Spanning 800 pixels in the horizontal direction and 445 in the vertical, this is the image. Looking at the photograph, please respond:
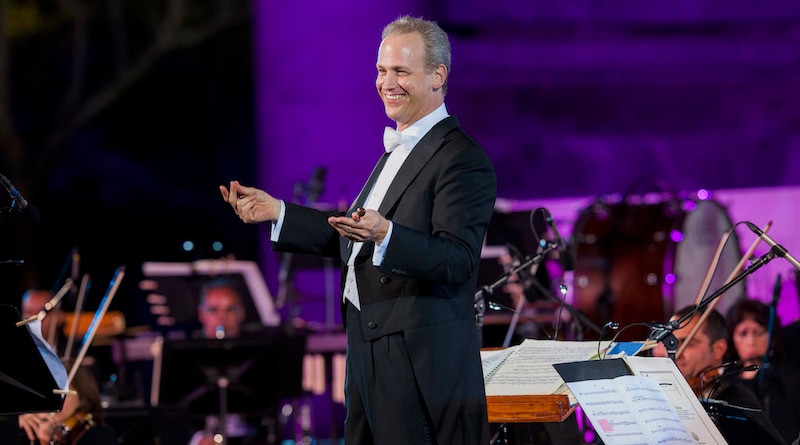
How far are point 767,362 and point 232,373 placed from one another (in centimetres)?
319

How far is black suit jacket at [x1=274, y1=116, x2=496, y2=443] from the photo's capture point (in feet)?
11.9

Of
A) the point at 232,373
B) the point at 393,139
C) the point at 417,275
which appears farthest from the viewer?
the point at 232,373

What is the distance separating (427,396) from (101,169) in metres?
16.0

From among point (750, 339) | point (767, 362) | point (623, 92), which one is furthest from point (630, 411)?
point (623, 92)

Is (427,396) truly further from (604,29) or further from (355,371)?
(604,29)

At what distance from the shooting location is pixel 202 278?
8.55m

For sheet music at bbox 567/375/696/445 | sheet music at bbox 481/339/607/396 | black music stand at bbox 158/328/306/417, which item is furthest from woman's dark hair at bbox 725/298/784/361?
black music stand at bbox 158/328/306/417

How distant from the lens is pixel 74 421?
5.65m

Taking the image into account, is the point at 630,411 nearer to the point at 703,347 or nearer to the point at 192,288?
the point at 703,347

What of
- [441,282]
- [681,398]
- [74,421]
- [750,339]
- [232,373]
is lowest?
[232,373]

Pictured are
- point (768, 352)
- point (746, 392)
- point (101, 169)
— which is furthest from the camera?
point (101, 169)

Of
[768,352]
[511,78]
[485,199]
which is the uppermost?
[511,78]

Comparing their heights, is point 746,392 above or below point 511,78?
below

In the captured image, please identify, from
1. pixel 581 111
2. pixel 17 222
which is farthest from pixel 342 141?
pixel 17 222
